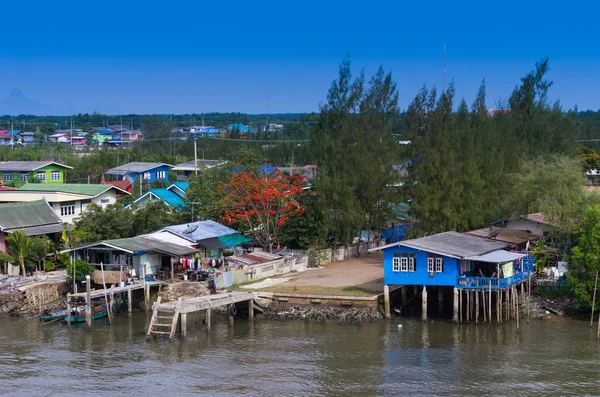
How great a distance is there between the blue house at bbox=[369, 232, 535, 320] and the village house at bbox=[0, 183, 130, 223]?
25201mm

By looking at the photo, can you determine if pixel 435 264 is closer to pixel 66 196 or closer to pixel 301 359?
pixel 301 359

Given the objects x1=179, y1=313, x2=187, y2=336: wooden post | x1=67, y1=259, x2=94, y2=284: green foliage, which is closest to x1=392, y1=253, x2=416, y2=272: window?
x1=179, y1=313, x2=187, y2=336: wooden post

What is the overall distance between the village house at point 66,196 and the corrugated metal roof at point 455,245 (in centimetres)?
2585

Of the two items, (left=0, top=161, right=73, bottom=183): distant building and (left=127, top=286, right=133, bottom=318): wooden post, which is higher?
(left=0, top=161, right=73, bottom=183): distant building

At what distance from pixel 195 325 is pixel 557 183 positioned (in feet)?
77.5

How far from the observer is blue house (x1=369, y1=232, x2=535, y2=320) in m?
38.0

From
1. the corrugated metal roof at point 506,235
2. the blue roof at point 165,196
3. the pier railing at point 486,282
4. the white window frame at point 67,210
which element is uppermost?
the blue roof at point 165,196

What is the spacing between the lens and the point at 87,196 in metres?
57.7

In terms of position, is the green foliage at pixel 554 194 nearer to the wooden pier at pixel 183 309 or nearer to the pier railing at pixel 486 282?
the pier railing at pixel 486 282

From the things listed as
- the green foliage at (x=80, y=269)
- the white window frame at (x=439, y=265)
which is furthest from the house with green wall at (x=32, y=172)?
the white window frame at (x=439, y=265)

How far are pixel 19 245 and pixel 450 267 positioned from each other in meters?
23.4

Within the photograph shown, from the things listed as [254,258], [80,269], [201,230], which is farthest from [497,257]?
[80,269]

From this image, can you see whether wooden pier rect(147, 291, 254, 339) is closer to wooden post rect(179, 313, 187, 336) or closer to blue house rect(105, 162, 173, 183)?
wooden post rect(179, 313, 187, 336)

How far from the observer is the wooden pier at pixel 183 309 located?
118 ft
